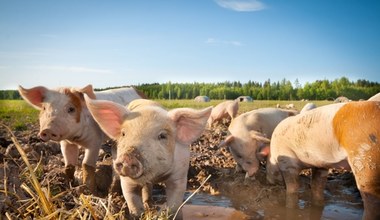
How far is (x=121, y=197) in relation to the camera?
5.04 metres

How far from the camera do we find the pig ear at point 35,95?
5512mm

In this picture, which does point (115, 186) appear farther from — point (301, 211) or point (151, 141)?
point (301, 211)

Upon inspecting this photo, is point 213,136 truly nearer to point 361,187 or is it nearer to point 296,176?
point 296,176

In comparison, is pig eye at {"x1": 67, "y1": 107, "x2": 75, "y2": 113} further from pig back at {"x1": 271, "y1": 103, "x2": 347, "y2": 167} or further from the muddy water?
pig back at {"x1": 271, "y1": 103, "x2": 347, "y2": 167}

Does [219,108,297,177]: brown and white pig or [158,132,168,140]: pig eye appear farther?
[219,108,297,177]: brown and white pig

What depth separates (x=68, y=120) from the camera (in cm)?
538

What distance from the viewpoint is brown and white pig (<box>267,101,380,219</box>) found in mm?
3707

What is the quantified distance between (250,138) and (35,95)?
372cm

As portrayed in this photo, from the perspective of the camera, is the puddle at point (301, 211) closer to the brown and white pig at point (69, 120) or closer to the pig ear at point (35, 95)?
the brown and white pig at point (69, 120)

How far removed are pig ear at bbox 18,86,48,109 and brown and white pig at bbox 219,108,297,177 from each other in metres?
3.21

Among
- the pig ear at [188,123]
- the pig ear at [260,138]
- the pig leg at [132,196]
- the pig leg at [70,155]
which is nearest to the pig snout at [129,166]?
the pig leg at [132,196]

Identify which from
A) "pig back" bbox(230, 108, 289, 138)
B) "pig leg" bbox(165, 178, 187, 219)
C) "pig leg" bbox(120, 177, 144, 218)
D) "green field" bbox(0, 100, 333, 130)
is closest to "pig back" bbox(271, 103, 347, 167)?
"pig leg" bbox(165, 178, 187, 219)

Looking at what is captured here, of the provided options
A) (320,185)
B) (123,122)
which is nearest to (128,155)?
(123,122)

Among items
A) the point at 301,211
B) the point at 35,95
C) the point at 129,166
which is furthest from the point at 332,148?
the point at 35,95
